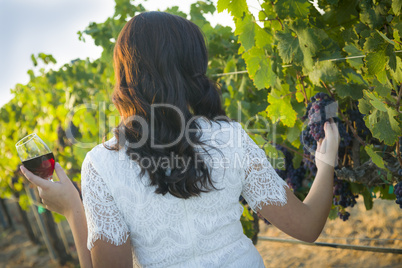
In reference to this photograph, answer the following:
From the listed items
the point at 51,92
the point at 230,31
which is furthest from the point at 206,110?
the point at 51,92

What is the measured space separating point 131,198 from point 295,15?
44.5 inches

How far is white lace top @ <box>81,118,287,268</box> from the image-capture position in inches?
52.1

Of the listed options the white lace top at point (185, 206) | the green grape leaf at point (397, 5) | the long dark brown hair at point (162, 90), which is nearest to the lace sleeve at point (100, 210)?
the white lace top at point (185, 206)

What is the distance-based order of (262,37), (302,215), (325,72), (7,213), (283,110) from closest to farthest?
(302,215), (325,72), (262,37), (283,110), (7,213)

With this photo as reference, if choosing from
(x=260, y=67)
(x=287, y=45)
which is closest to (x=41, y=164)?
(x=260, y=67)

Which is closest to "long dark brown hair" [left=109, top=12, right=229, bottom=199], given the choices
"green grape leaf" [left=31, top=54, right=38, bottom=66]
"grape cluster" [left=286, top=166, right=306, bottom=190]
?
"grape cluster" [left=286, top=166, right=306, bottom=190]

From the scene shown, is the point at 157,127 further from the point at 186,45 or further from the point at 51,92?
the point at 51,92

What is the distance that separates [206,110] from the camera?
1474 mm

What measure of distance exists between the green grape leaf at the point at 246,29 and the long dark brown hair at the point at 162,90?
67cm

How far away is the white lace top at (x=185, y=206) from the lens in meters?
1.32

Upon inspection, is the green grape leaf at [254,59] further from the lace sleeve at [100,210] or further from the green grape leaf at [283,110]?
the lace sleeve at [100,210]

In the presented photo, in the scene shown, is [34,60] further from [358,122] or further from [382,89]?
[382,89]

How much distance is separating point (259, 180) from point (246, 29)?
2.97ft

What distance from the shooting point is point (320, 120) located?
1769mm
